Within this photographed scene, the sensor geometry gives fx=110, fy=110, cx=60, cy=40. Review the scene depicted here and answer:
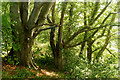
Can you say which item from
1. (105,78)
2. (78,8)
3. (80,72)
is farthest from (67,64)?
(78,8)

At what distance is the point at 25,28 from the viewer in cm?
519

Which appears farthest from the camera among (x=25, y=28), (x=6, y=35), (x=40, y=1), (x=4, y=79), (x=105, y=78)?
(x=25, y=28)

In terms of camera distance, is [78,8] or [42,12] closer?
[42,12]

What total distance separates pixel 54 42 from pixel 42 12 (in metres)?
2.75

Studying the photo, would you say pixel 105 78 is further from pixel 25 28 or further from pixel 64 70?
pixel 25 28

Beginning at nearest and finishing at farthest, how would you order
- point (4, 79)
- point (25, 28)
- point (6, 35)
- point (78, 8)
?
point (6, 35) < point (4, 79) < point (25, 28) < point (78, 8)

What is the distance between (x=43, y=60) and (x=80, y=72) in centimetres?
382

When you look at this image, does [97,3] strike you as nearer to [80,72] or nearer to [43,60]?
[80,72]

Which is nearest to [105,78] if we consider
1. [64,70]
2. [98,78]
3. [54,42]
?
[98,78]

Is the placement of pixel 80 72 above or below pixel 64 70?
above

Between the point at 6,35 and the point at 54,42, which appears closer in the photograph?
the point at 6,35

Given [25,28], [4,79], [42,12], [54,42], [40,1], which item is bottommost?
[4,79]

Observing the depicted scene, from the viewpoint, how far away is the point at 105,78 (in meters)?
4.78

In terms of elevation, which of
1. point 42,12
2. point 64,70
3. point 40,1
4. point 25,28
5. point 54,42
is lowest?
point 64,70
